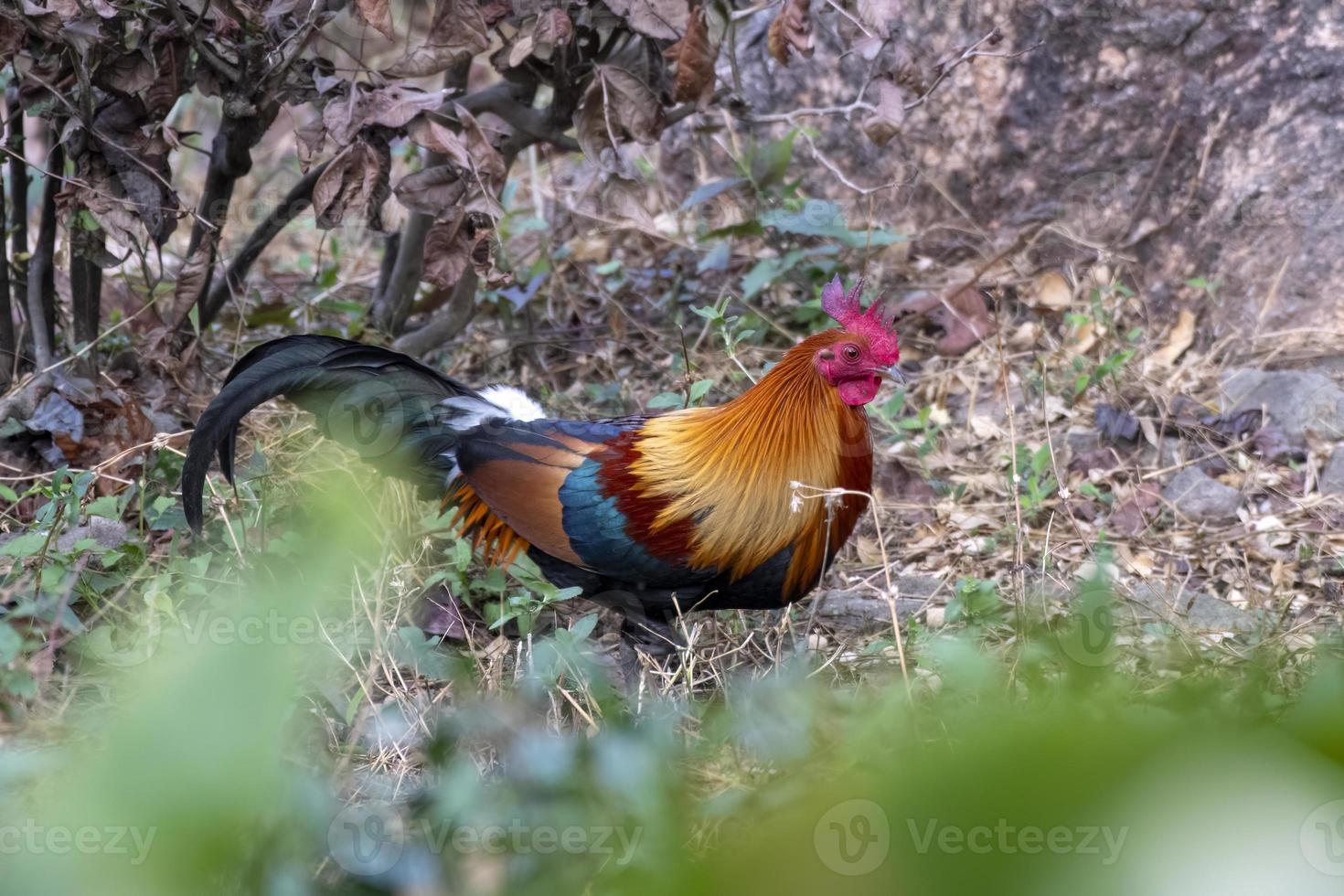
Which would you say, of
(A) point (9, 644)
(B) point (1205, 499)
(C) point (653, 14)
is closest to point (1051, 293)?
(B) point (1205, 499)

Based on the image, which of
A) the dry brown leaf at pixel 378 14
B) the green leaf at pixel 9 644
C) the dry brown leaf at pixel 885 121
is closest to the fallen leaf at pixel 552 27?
the dry brown leaf at pixel 378 14

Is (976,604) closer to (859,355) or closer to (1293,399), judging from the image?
(859,355)

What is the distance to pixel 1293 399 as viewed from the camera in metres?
4.58

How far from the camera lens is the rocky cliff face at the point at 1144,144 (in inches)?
193

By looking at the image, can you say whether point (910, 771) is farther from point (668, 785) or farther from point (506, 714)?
point (506, 714)

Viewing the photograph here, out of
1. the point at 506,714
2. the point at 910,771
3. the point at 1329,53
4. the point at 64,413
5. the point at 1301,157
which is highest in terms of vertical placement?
the point at 1329,53

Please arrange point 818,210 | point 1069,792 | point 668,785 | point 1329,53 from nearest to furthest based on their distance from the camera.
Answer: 1. point 1069,792
2. point 668,785
3. point 1329,53
4. point 818,210

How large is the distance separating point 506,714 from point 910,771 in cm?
46

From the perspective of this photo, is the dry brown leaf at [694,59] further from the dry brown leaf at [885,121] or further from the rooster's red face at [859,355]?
the rooster's red face at [859,355]

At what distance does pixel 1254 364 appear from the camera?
4.86m

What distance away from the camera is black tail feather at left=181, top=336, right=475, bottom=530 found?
3438 mm

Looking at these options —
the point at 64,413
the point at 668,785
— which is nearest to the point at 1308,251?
the point at 64,413

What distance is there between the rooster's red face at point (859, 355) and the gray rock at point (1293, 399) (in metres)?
1.99

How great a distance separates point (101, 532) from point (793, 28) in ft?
8.53
